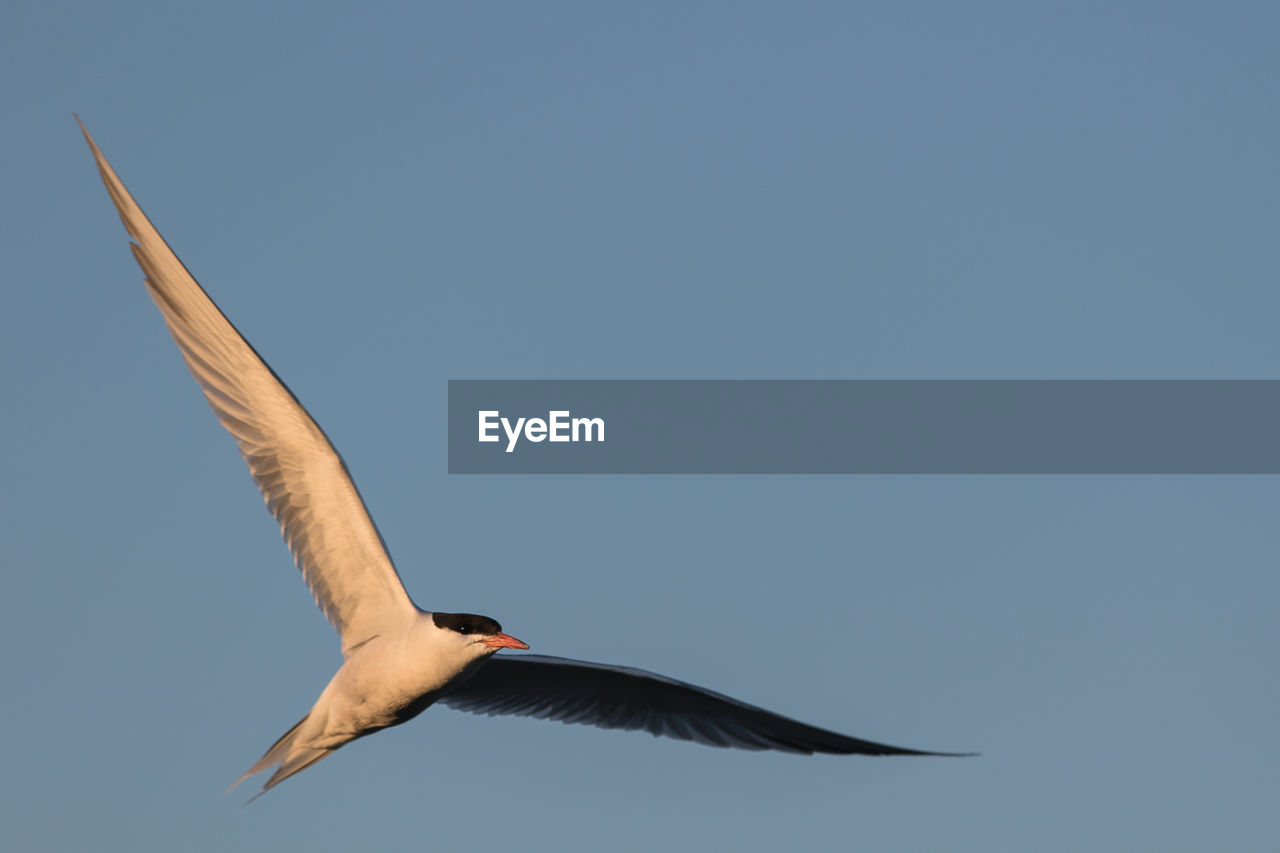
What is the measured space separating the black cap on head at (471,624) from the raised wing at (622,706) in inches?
85.3

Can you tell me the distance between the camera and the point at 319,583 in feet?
41.8

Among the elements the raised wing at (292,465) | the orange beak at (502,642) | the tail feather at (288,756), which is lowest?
the tail feather at (288,756)

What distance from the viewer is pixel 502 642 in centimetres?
1161

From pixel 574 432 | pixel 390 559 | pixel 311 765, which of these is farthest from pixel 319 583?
pixel 574 432

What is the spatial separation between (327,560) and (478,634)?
1.92 metres

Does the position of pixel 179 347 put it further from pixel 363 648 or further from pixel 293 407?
pixel 363 648

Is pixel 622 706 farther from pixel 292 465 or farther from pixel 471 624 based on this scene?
pixel 292 465

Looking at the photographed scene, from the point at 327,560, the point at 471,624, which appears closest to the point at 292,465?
the point at 327,560

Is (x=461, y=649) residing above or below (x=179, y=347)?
below

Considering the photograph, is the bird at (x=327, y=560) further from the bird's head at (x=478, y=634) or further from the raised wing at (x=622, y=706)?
the raised wing at (x=622, y=706)

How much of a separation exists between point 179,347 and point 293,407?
121 centimetres

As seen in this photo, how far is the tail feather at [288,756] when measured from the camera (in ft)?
40.0

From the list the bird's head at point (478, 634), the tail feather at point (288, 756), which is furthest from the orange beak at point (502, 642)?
the tail feather at point (288, 756)

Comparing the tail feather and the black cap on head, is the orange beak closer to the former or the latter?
the black cap on head
